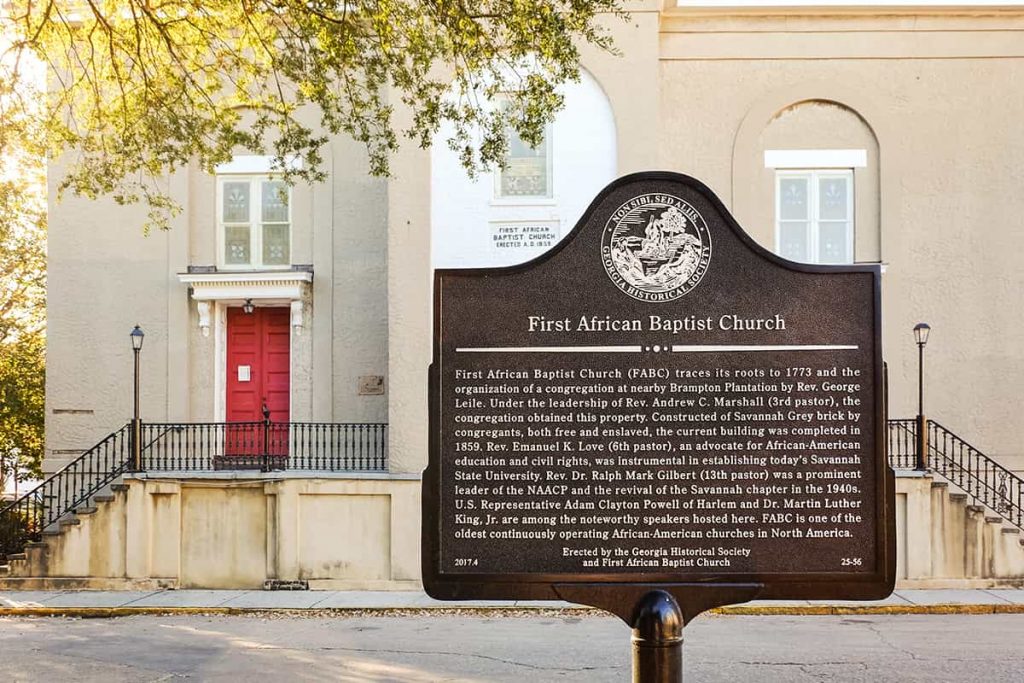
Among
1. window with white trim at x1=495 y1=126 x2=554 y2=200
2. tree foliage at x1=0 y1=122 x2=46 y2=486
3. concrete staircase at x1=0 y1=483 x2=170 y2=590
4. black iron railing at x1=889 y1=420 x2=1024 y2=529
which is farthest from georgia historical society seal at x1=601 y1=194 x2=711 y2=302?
tree foliage at x1=0 y1=122 x2=46 y2=486

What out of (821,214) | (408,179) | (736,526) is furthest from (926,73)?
(736,526)

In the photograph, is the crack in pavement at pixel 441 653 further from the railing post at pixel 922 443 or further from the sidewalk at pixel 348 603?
the railing post at pixel 922 443

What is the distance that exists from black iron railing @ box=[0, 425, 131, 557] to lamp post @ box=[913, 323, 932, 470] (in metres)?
15.4

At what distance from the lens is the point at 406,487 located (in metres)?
17.6

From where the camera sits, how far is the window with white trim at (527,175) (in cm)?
1870

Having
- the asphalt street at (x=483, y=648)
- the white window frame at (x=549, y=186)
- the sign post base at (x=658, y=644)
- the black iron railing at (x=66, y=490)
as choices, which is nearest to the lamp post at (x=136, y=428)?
the black iron railing at (x=66, y=490)

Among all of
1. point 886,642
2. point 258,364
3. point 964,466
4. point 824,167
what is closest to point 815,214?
point 824,167

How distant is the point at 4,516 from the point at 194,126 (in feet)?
36.3

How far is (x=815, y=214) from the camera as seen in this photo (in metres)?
19.5

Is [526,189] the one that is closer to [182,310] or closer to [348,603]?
[182,310]

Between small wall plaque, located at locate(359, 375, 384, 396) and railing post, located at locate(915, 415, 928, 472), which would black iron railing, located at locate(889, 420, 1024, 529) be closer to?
railing post, located at locate(915, 415, 928, 472)

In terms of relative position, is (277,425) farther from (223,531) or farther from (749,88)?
(749,88)

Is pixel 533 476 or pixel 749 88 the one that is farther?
pixel 749 88

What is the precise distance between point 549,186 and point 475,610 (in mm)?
8078
